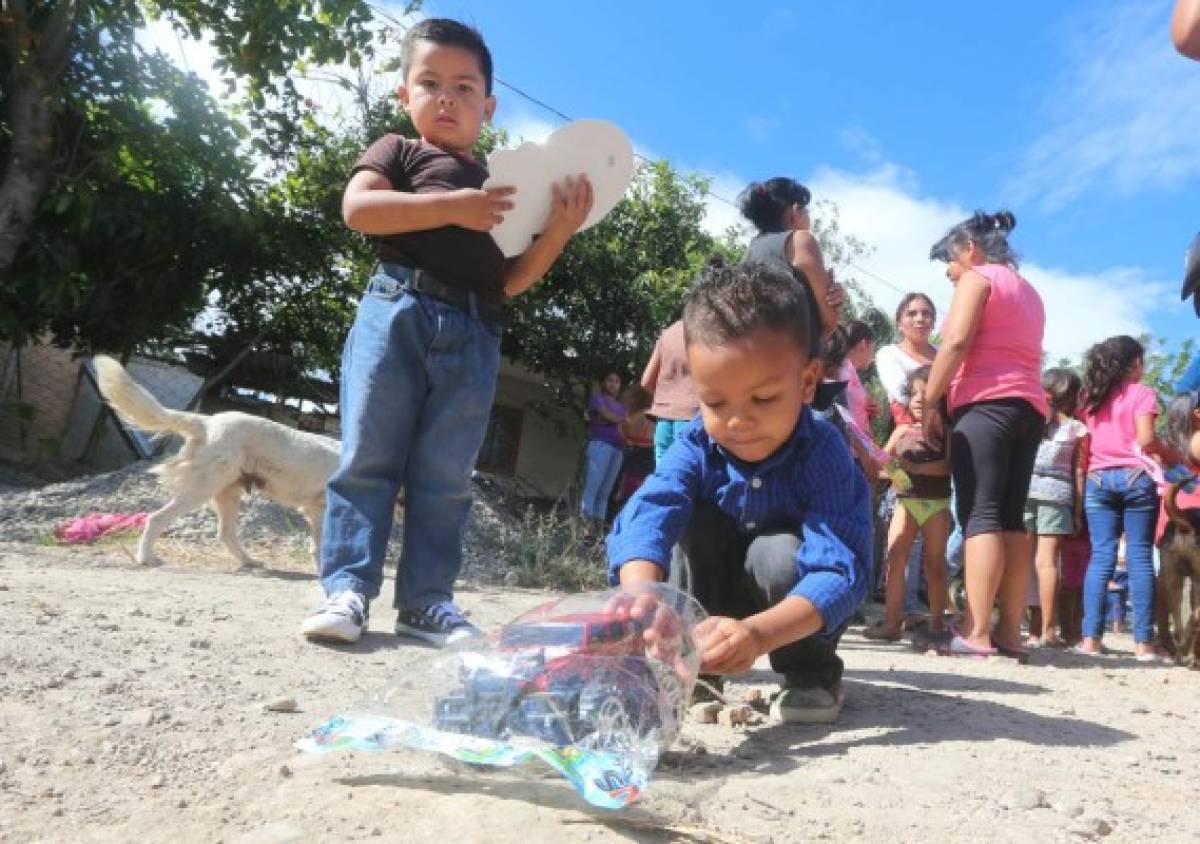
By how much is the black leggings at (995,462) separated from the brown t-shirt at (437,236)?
2.01 meters

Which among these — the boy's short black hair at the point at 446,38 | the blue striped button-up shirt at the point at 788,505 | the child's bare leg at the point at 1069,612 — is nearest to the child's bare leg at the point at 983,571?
the blue striped button-up shirt at the point at 788,505

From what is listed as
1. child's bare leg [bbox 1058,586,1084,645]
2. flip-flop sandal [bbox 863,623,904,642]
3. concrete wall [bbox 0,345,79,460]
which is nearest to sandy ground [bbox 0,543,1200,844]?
flip-flop sandal [bbox 863,623,904,642]

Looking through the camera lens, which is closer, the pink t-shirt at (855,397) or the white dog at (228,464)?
the pink t-shirt at (855,397)

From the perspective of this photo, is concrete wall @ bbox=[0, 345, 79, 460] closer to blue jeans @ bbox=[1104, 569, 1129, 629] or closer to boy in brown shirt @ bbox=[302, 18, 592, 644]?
boy in brown shirt @ bbox=[302, 18, 592, 644]

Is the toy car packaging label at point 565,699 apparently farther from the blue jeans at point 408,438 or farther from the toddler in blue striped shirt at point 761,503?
the blue jeans at point 408,438

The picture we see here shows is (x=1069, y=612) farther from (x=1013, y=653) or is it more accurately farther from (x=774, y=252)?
(x=774, y=252)

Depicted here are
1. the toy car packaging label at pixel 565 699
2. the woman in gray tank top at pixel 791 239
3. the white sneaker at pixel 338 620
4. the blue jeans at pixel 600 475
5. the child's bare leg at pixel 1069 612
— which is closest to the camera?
the toy car packaging label at pixel 565 699

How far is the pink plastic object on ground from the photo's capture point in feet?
18.7

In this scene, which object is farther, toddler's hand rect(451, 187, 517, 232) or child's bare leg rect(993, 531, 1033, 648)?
child's bare leg rect(993, 531, 1033, 648)

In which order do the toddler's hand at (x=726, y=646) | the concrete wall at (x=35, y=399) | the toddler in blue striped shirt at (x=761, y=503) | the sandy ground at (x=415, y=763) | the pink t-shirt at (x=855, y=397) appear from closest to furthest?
1. the sandy ground at (x=415, y=763)
2. the toddler's hand at (x=726, y=646)
3. the toddler in blue striped shirt at (x=761, y=503)
4. the pink t-shirt at (x=855, y=397)
5. the concrete wall at (x=35, y=399)

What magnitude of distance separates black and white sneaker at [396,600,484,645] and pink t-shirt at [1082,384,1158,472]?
383 centimetres

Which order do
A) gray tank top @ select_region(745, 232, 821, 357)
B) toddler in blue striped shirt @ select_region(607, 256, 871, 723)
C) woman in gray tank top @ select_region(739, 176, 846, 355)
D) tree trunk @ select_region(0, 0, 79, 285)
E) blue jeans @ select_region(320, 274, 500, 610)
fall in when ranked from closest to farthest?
1. toddler in blue striped shirt @ select_region(607, 256, 871, 723)
2. blue jeans @ select_region(320, 274, 500, 610)
3. gray tank top @ select_region(745, 232, 821, 357)
4. woman in gray tank top @ select_region(739, 176, 846, 355)
5. tree trunk @ select_region(0, 0, 79, 285)

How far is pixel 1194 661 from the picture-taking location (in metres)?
4.25

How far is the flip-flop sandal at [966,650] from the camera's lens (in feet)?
12.0
